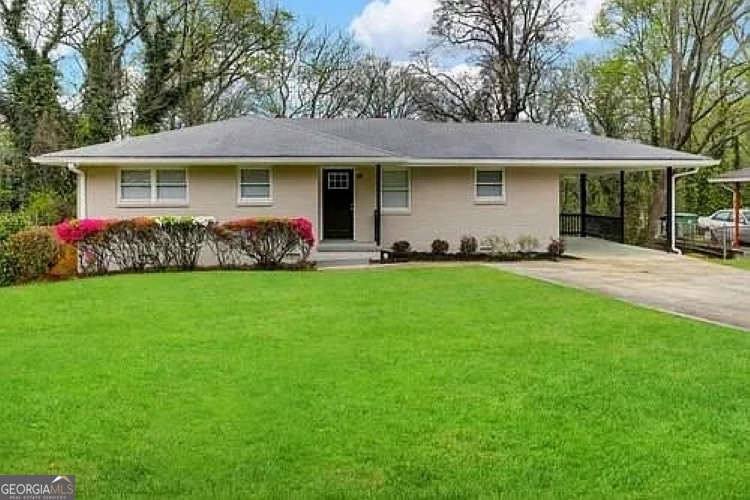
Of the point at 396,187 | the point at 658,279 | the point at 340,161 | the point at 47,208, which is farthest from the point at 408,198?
the point at 47,208

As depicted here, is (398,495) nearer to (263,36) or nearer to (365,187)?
(365,187)

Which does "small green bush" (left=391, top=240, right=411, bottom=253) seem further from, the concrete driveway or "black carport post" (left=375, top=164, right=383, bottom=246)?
the concrete driveway

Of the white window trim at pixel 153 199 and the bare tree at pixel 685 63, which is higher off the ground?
the bare tree at pixel 685 63

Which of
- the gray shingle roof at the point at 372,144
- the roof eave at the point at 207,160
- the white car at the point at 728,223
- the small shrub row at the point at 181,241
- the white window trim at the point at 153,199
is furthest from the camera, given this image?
the white car at the point at 728,223

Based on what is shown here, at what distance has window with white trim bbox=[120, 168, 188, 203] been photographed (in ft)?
67.1

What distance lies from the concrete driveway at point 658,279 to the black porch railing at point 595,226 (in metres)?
3.23

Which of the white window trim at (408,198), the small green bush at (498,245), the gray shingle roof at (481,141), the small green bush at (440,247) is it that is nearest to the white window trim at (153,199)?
the white window trim at (408,198)

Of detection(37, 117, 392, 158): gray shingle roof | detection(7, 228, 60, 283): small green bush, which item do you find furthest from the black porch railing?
detection(7, 228, 60, 283): small green bush

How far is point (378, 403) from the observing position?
242 inches

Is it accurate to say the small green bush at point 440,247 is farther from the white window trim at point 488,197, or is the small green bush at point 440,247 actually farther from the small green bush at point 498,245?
the white window trim at point 488,197

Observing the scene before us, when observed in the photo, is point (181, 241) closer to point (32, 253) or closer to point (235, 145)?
point (235, 145)

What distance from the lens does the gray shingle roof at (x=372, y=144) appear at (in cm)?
1998

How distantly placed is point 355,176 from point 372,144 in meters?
1.71

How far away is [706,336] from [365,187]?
1383 cm
